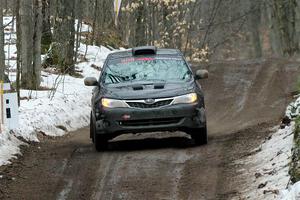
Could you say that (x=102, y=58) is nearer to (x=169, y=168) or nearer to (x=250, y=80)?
(x=250, y=80)

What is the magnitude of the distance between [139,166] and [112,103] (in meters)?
1.66

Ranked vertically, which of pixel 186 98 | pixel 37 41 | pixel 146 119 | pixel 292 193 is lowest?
pixel 37 41

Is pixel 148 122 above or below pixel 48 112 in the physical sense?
above

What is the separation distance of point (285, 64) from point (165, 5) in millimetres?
12067

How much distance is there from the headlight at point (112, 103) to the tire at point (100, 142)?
22.0 inches

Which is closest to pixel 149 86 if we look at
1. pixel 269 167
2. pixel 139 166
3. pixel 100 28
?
pixel 139 166

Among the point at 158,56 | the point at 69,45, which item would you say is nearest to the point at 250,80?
the point at 69,45

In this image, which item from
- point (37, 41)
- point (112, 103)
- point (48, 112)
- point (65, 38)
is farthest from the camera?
point (65, 38)

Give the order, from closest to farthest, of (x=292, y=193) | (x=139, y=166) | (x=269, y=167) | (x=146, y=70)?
(x=292, y=193) → (x=269, y=167) → (x=139, y=166) → (x=146, y=70)

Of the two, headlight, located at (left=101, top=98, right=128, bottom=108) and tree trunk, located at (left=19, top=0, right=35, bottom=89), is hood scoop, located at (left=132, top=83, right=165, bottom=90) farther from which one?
tree trunk, located at (left=19, top=0, right=35, bottom=89)

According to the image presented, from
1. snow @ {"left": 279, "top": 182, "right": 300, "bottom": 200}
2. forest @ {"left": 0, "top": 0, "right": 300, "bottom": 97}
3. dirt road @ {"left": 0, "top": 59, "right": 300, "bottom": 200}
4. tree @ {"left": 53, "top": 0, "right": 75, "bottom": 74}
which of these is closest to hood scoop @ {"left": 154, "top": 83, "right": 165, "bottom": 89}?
dirt road @ {"left": 0, "top": 59, "right": 300, "bottom": 200}

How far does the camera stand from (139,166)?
33.3 ft

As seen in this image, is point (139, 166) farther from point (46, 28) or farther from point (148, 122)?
point (46, 28)

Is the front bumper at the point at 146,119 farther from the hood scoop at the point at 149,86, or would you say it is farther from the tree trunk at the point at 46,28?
Answer: the tree trunk at the point at 46,28
